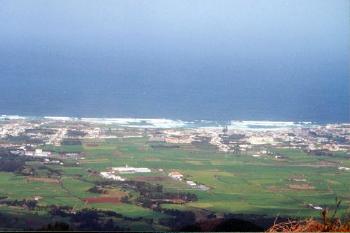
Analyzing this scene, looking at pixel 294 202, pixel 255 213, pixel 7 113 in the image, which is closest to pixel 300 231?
pixel 255 213

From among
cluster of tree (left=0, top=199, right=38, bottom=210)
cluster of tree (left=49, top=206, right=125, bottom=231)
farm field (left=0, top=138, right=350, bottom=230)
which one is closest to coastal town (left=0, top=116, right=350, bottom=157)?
farm field (left=0, top=138, right=350, bottom=230)

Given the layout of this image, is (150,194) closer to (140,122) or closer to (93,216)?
(93,216)

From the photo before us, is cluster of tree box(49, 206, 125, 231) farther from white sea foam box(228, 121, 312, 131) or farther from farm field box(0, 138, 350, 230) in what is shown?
white sea foam box(228, 121, 312, 131)

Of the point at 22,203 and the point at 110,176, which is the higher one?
the point at 110,176

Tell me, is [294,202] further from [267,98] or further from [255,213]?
[267,98]

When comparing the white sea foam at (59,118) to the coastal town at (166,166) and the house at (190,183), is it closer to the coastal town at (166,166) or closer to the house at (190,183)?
the coastal town at (166,166)

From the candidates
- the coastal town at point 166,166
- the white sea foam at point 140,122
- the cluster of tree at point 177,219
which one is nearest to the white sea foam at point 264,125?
the coastal town at point 166,166

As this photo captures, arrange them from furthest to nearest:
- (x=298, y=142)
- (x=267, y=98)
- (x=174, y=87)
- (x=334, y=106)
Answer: (x=174, y=87)
(x=267, y=98)
(x=334, y=106)
(x=298, y=142)

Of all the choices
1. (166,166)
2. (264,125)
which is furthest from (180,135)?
(264,125)
